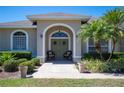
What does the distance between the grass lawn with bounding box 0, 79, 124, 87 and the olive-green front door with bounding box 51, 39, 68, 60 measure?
43.9 feet

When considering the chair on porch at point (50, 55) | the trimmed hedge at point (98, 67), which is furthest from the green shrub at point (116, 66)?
the chair on porch at point (50, 55)

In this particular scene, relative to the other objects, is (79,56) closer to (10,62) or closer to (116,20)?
(116,20)

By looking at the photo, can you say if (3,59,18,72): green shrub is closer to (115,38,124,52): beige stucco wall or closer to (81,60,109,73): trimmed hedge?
(81,60,109,73): trimmed hedge

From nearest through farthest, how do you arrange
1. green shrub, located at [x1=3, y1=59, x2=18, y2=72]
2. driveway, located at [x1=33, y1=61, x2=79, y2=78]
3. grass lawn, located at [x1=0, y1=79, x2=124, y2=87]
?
grass lawn, located at [x1=0, y1=79, x2=124, y2=87], driveway, located at [x1=33, y1=61, x2=79, y2=78], green shrub, located at [x1=3, y1=59, x2=18, y2=72]

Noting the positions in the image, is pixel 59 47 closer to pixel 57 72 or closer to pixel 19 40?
pixel 19 40

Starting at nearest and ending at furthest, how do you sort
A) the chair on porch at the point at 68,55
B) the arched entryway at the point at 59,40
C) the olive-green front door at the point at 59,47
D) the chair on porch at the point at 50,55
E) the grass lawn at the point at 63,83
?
the grass lawn at the point at 63,83 → the chair on porch at the point at 50,55 → the chair on porch at the point at 68,55 → the arched entryway at the point at 59,40 → the olive-green front door at the point at 59,47

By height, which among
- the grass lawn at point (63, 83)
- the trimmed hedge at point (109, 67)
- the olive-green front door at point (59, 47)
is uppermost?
the olive-green front door at point (59, 47)

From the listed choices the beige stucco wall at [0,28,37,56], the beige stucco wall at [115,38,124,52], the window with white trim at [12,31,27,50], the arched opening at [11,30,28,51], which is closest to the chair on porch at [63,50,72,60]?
the beige stucco wall at [0,28,37,56]

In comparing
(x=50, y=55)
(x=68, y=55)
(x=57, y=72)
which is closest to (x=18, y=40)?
(x=50, y=55)

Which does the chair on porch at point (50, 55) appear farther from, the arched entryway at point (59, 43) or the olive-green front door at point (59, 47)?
the olive-green front door at point (59, 47)

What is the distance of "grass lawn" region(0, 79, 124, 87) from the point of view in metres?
11.7

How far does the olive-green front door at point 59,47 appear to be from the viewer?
25.9 metres

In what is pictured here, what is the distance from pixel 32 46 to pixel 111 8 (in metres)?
10.2
